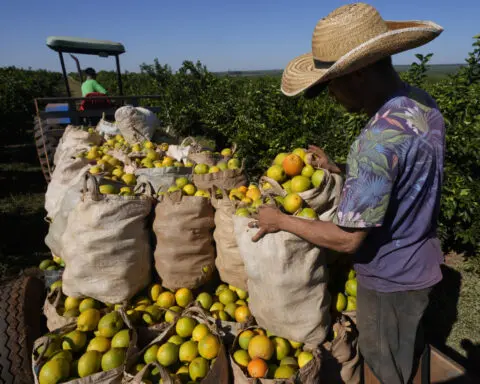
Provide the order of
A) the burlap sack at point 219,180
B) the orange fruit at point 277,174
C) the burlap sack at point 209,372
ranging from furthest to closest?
the burlap sack at point 219,180, the orange fruit at point 277,174, the burlap sack at point 209,372

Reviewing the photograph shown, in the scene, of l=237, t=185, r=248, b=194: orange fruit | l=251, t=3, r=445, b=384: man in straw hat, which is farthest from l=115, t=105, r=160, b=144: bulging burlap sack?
l=251, t=3, r=445, b=384: man in straw hat

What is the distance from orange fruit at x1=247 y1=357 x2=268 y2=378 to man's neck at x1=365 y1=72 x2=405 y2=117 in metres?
1.74

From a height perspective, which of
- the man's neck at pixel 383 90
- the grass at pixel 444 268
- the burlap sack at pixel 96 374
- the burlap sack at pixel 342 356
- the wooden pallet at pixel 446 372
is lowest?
the grass at pixel 444 268

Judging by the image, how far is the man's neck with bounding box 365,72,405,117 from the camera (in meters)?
1.75

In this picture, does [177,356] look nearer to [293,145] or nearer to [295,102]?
[293,145]

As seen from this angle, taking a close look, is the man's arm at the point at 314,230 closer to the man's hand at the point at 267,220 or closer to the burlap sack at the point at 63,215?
the man's hand at the point at 267,220

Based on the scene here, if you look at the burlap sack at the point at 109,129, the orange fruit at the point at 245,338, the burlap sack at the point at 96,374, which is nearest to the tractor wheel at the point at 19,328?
the burlap sack at the point at 96,374

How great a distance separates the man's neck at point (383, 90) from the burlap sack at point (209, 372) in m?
1.85

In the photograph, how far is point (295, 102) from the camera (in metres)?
6.87

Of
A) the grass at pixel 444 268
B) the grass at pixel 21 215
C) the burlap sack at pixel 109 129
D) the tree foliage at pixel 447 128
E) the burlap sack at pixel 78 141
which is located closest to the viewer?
the grass at pixel 444 268

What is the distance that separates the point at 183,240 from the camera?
2.89m

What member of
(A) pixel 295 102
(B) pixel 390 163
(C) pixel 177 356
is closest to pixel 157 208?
(C) pixel 177 356

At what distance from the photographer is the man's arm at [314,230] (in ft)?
5.70

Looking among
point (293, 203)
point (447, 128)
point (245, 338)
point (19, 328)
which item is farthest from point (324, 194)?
point (447, 128)
